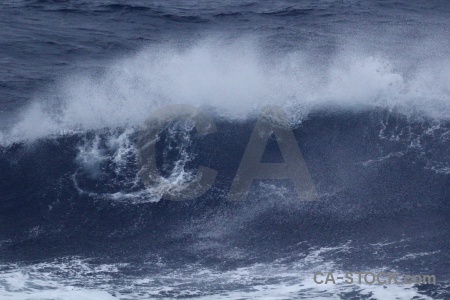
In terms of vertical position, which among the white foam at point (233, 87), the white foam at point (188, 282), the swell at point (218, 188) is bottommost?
the white foam at point (188, 282)

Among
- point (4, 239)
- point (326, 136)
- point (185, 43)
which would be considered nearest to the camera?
point (4, 239)

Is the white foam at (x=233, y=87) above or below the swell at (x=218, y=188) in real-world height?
above

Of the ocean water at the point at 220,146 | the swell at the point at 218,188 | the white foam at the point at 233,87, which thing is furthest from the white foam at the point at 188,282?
the white foam at the point at 233,87

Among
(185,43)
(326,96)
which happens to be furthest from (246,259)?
(185,43)

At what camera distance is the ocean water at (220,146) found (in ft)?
181

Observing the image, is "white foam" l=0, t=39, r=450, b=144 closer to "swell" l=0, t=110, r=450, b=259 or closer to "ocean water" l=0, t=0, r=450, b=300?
"ocean water" l=0, t=0, r=450, b=300

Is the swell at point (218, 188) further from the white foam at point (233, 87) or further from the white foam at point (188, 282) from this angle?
the white foam at point (188, 282)

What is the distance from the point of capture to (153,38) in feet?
274

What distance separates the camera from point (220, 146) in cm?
6838

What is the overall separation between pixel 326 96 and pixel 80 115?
2541cm

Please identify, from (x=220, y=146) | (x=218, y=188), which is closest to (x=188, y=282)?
(x=218, y=188)

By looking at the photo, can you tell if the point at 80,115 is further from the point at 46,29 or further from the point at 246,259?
the point at 246,259

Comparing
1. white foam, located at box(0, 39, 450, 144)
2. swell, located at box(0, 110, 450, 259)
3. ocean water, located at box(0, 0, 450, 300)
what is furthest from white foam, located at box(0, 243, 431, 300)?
white foam, located at box(0, 39, 450, 144)

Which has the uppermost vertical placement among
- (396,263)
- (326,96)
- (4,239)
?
(326,96)
